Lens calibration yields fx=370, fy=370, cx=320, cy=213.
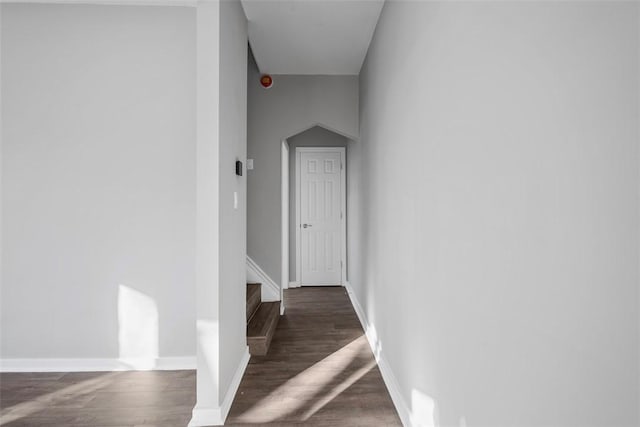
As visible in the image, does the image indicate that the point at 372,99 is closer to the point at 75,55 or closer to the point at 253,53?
the point at 253,53

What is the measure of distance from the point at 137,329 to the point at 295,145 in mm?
3681

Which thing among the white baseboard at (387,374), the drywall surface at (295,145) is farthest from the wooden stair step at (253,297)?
the drywall surface at (295,145)

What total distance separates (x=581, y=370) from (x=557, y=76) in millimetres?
638

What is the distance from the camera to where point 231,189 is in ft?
7.81

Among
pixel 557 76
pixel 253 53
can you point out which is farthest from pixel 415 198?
pixel 253 53

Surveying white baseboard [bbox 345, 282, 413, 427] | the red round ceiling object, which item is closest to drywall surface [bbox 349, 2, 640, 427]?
white baseboard [bbox 345, 282, 413, 427]

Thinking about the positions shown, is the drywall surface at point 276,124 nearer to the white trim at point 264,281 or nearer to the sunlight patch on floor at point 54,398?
the white trim at point 264,281

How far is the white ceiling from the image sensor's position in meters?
2.76

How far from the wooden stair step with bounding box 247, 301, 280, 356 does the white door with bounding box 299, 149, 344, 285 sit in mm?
1814

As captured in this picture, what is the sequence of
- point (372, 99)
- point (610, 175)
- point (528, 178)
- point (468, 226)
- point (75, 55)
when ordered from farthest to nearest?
point (372, 99) < point (75, 55) < point (468, 226) < point (528, 178) < point (610, 175)

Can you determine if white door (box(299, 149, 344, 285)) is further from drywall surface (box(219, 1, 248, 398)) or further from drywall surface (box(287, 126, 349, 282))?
drywall surface (box(219, 1, 248, 398))

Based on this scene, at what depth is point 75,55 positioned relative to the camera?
2.81 metres

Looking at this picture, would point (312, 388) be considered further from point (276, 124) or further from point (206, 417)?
point (276, 124)

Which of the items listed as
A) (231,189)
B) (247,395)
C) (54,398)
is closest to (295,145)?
(231,189)
